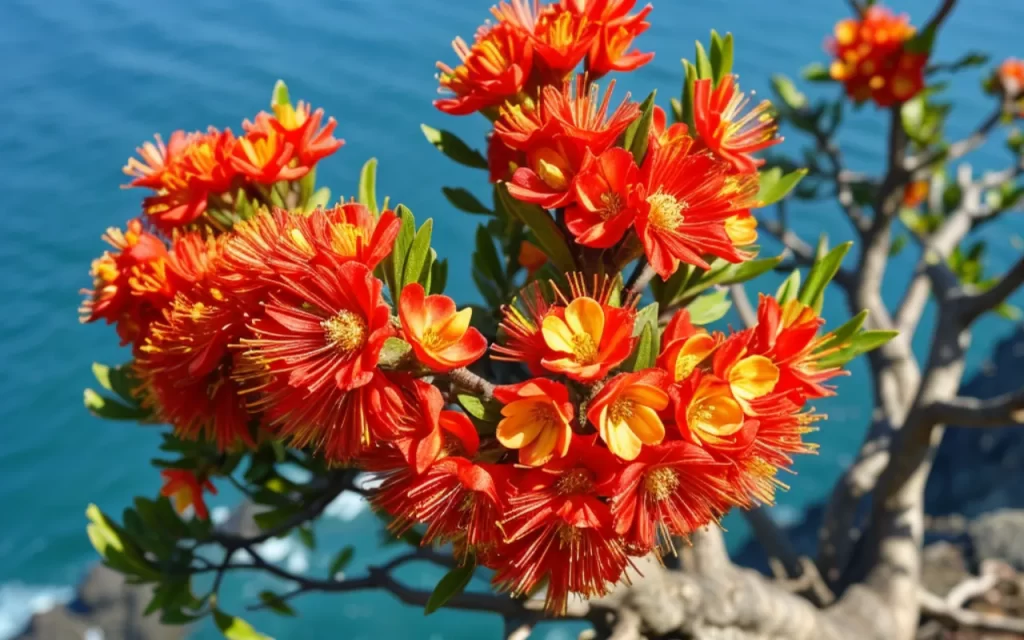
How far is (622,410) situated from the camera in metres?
0.56

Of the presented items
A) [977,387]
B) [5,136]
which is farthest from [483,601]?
[5,136]

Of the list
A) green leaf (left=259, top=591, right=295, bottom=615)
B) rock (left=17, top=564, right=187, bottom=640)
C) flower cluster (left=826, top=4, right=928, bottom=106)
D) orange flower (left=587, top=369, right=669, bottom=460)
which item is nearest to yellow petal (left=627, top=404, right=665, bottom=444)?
orange flower (left=587, top=369, right=669, bottom=460)

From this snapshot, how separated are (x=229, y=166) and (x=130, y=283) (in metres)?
0.15

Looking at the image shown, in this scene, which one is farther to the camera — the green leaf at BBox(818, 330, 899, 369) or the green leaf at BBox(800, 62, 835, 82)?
the green leaf at BBox(800, 62, 835, 82)

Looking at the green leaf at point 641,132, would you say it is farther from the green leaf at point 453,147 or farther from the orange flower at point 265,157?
the orange flower at point 265,157

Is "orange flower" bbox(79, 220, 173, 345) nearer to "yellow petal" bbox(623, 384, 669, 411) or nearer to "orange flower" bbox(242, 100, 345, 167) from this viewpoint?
"orange flower" bbox(242, 100, 345, 167)

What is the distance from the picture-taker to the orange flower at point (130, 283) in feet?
2.43

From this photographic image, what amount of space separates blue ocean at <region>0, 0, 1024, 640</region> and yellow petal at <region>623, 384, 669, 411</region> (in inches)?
98.1

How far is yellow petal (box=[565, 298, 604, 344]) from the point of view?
57cm

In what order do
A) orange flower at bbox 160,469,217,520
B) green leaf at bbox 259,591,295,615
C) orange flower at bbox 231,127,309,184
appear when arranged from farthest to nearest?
green leaf at bbox 259,591,295,615, orange flower at bbox 160,469,217,520, orange flower at bbox 231,127,309,184

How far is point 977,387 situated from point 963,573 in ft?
5.51

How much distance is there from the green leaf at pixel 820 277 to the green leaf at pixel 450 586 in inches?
18.7

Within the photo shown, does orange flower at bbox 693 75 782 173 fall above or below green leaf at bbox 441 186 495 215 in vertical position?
above

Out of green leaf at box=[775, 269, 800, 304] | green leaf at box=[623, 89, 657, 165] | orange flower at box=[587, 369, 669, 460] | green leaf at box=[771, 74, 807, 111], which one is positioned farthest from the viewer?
green leaf at box=[771, 74, 807, 111]
